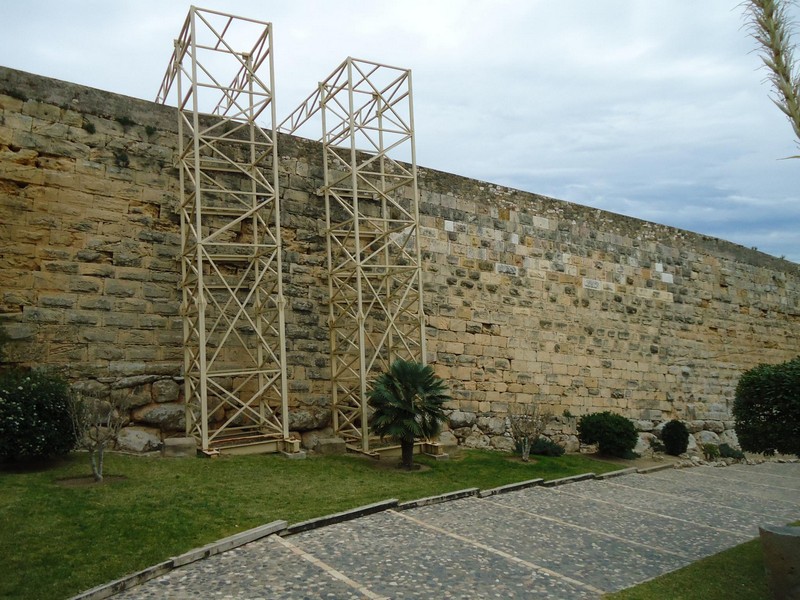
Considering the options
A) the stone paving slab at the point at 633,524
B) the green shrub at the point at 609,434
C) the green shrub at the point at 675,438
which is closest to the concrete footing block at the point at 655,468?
the green shrub at the point at 609,434

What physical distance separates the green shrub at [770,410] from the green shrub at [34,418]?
8.09 metres

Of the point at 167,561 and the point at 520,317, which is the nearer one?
the point at 167,561

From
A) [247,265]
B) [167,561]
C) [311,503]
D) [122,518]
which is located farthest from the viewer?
[247,265]

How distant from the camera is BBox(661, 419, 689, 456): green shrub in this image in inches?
628

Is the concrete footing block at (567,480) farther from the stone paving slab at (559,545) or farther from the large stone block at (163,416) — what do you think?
the large stone block at (163,416)

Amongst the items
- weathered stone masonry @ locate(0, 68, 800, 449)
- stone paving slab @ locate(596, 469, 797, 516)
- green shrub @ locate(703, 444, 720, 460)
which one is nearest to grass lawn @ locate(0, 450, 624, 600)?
weathered stone masonry @ locate(0, 68, 800, 449)

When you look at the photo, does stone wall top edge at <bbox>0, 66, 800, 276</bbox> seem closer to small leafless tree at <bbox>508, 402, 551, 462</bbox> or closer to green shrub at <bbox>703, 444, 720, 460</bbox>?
small leafless tree at <bbox>508, 402, 551, 462</bbox>

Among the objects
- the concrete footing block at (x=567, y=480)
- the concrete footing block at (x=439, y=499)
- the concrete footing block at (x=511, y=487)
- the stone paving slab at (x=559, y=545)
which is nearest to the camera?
the stone paving slab at (x=559, y=545)

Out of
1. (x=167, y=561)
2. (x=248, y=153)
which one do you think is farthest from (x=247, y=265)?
(x=167, y=561)

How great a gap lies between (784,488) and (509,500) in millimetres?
6871

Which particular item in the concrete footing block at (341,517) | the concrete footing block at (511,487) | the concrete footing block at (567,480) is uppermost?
the concrete footing block at (341,517)

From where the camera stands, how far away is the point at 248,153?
11984 millimetres

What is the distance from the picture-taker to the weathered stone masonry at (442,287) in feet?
32.2

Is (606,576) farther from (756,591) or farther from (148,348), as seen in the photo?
(148,348)
